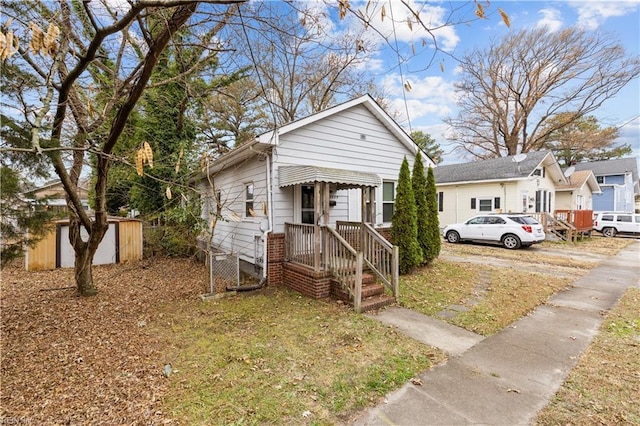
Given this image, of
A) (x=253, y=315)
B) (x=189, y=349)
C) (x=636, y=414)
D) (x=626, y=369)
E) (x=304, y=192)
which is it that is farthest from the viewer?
(x=304, y=192)

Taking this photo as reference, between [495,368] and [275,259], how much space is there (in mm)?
4917

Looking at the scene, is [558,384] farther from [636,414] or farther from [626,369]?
[626,369]

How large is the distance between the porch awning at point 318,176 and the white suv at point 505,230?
9.44 meters

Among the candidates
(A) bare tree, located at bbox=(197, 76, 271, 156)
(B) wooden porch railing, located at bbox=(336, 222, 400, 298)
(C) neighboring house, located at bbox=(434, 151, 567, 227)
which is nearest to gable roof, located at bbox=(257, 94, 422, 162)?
(B) wooden porch railing, located at bbox=(336, 222, 400, 298)

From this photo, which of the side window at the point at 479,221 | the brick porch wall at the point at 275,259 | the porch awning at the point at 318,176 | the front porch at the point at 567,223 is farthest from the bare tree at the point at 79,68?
the front porch at the point at 567,223

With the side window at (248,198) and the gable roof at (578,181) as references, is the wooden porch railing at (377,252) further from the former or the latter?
the gable roof at (578,181)

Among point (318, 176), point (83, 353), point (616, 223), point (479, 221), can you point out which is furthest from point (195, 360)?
point (616, 223)

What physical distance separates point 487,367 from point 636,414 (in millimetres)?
1274

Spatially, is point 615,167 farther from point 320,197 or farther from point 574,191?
point 320,197

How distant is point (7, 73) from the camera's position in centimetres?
423

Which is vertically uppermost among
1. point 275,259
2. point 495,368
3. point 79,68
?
point 79,68

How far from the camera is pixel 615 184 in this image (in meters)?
28.5

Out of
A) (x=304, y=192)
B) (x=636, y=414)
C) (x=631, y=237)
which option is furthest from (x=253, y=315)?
(x=631, y=237)

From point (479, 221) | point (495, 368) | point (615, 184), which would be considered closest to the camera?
point (495, 368)
